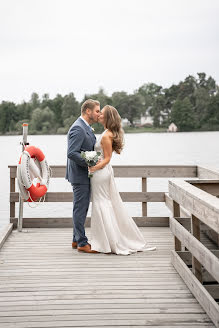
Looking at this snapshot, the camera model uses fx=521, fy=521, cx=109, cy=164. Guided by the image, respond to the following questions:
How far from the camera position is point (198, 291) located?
3.57 meters

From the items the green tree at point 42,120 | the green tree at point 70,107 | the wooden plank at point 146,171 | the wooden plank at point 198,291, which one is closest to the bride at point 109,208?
the wooden plank at point 198,291

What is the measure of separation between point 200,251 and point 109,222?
1922 millimetres

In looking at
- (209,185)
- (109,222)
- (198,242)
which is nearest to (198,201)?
(198,242)

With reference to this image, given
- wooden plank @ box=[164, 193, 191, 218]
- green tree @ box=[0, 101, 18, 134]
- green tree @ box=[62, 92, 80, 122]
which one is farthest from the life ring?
green tree @ box=[0, 101, 18, 134]

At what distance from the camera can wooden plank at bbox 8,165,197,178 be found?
649 centimetres

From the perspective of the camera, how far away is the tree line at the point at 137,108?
78.7 metres

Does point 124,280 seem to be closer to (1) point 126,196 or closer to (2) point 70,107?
(1) point 126,196

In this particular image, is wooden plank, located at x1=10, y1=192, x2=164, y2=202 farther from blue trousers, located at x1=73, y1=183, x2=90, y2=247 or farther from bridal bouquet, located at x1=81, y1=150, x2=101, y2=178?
bridal bouquet, located at x1=81, y1=150, x2=101, y2=178

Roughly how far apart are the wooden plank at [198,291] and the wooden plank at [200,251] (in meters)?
0.21

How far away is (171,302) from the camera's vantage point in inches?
144

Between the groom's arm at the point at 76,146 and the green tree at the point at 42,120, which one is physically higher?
the green tree at the point at 42,120

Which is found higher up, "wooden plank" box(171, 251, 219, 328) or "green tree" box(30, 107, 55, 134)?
"green tree" box(30, 107, 55, 134)

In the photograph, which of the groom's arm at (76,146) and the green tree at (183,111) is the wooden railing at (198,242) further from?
the green tree at (183,111)

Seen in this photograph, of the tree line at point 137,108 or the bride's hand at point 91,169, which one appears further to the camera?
the tree line at point 137,108
